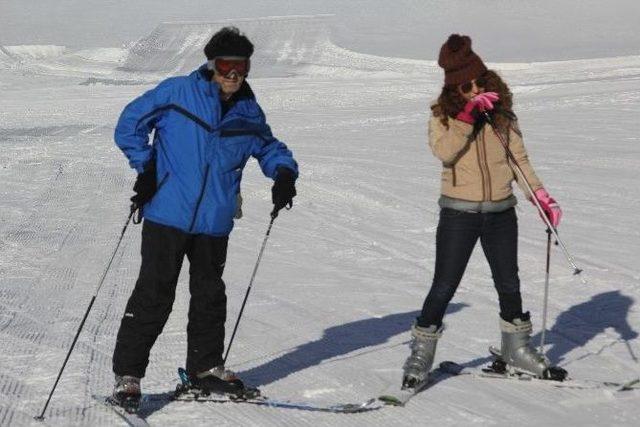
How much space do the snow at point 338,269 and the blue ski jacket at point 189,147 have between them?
78 centimetres

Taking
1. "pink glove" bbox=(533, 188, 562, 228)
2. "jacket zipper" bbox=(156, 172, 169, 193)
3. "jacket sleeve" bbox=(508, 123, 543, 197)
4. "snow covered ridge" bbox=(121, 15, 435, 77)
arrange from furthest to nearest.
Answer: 1. "snow covered ridge" bbox=(121, 15, 435, 77)
2. "pink glove" bbox=(533, 188, 562, 228)
3. "jacket sleeve" bbox=(508, 123, 543, 197)
4. "jacket zipper" bbox=(156, 172, 169, 193)

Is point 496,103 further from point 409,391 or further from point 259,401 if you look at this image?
point 259,401

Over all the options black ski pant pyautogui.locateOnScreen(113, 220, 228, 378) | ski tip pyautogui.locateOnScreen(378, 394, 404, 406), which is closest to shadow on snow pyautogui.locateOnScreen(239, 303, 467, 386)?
black ski pant pyautogui.locateOnScreen(113, 220, 228, 378)

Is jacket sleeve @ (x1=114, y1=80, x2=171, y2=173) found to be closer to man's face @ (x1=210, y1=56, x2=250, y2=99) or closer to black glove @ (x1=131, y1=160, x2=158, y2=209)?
black glove @ (x1=131, y1=160, x2=158, y2=209)

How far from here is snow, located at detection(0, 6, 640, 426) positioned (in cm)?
505

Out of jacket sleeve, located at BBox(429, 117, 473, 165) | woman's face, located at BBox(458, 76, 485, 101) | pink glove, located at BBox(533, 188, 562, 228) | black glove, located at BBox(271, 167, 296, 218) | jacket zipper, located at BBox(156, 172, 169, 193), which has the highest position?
woman's face, located at BBox(458, 76, 485, 101)

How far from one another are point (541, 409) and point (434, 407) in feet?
1.37

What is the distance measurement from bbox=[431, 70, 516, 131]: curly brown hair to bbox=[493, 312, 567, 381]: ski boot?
880mm

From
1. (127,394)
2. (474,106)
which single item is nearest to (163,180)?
(127,394)

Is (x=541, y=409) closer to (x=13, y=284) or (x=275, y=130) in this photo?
(x=13, y=284)

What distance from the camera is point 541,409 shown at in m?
4.86

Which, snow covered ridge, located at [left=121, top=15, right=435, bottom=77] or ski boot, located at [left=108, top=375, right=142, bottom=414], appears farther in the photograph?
snow covered ridge, located at [left=121, top=15, right=435, bottom=77]

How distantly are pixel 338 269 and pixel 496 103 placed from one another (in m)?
3.51

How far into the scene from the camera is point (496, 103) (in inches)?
193
